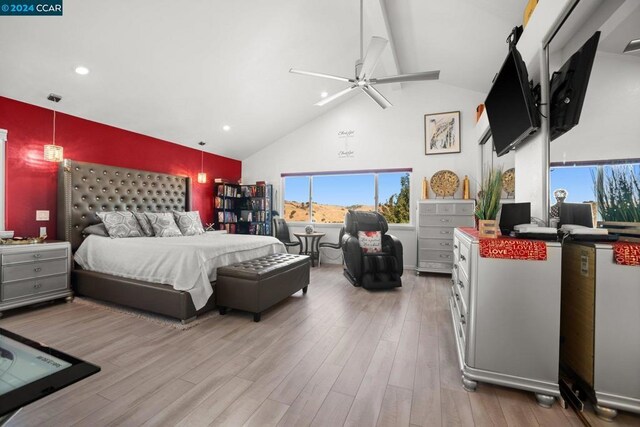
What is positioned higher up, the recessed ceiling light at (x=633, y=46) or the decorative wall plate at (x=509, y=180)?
the recessed ceiling light at (x=633, y=46)

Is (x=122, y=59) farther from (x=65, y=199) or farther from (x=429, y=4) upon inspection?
(x=429, y=4)

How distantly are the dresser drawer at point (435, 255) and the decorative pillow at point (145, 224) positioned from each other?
4.18m

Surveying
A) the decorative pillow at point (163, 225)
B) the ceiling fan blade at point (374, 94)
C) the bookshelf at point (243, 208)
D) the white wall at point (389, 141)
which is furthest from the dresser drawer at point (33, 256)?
the ceiling fan blade at point (374, 94)

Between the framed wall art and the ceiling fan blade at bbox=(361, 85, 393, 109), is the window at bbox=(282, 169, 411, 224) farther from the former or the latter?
the ceiling fan blade at bbox=(361, 85, 393, 109)

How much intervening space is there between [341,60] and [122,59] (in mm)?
2789

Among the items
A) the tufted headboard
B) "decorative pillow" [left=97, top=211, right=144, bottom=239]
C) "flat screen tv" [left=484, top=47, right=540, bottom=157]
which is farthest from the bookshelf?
"flat screen tv" [left=484, top=47, right=540, bottom=157]

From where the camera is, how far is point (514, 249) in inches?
62.0

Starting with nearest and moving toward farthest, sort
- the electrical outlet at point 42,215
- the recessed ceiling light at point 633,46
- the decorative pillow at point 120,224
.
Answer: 1. the recessed ceiling light at point 633,46
2. the electrical outlet at point 42,215
3. the decorative pillow at point 120,224

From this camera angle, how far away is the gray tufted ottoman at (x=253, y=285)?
2.65 m

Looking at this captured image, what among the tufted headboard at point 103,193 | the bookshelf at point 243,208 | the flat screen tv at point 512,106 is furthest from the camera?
the bookshelf at point 243,208

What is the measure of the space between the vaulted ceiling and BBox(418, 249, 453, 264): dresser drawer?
9.05ft

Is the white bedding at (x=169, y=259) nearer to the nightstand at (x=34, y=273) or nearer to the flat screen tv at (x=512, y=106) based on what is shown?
the nightstand at (x=34, y=273)

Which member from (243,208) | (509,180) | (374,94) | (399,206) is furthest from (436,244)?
(243,208)

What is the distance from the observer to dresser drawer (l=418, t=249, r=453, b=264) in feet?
14.9
